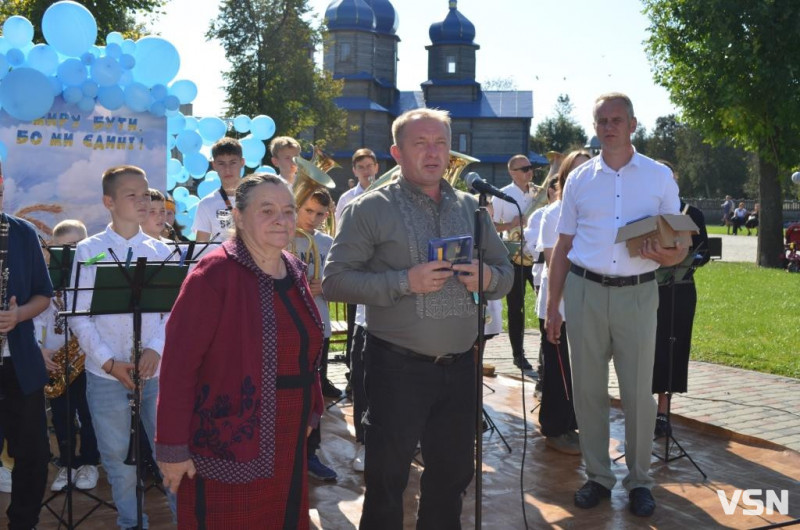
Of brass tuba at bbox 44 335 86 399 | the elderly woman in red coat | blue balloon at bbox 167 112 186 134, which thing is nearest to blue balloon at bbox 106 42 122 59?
blue balloon at bbox 167 112 186 134

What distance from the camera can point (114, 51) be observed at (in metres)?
9.28

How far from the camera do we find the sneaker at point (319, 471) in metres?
5.80

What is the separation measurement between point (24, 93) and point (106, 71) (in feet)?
3.22

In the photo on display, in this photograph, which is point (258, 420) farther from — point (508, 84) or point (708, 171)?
point (508, 84)

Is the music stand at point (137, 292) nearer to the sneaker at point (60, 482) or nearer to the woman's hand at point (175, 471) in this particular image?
the woman's hand at point (175, 471)

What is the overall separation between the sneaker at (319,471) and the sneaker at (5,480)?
6.78 ft

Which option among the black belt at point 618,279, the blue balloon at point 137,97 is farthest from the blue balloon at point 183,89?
the black belt at point 618,279

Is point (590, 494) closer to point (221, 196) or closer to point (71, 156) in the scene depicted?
point (221, 196)

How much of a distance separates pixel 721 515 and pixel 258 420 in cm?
333

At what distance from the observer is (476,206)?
14.1 feet

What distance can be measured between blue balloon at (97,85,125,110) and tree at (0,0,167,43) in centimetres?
1184

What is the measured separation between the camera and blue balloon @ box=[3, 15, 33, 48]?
899 cm

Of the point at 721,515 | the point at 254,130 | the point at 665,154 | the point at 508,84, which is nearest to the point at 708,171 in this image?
the point at 665,154

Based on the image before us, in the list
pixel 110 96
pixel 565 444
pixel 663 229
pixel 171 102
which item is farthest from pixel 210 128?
pixel 663 229
